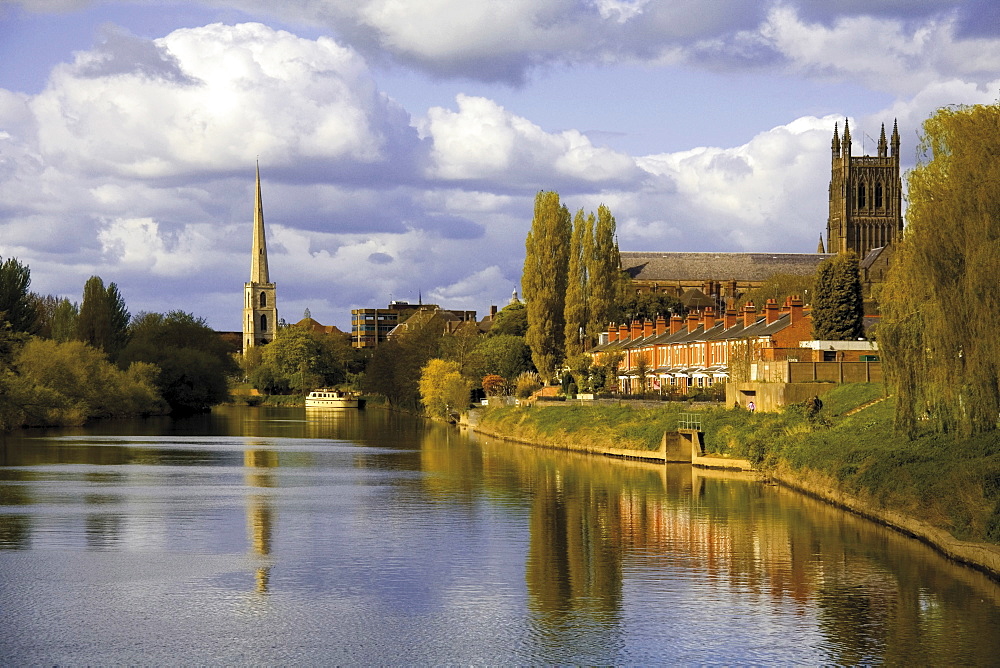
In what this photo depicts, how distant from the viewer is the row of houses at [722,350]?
6319 cm

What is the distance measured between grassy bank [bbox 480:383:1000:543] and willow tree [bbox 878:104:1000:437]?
46.7 inches

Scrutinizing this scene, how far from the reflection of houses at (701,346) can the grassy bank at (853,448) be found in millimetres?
6206

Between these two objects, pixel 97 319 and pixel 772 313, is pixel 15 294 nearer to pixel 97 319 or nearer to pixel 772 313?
pixel 97 319

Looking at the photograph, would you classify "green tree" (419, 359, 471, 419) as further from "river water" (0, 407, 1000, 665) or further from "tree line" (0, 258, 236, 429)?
"river water" (0, 407, 1000, 665)

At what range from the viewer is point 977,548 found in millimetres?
28000

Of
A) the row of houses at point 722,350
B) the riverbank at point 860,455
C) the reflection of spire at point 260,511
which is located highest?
the row of houses at point 722,350

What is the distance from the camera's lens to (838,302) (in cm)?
6438

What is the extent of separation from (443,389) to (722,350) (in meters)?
37.7

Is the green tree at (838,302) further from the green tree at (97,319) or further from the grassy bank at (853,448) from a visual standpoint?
the green tree at (97,319)

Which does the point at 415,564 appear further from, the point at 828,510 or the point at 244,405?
the point at 244,405

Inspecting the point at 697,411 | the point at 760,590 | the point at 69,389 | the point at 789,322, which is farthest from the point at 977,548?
the point at 69,389

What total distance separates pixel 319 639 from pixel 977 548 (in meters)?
14.3

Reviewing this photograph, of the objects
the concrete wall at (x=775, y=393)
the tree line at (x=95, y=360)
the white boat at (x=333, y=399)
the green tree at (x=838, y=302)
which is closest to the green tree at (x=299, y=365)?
the white boat at (x=333, y=399)

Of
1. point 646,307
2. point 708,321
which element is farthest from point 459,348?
point 708,321
